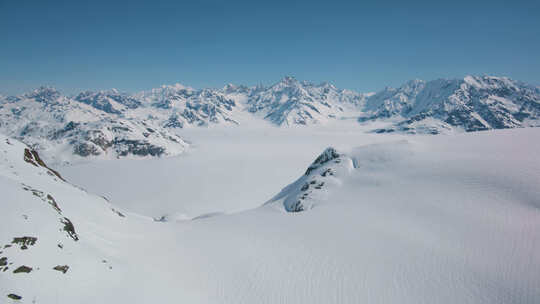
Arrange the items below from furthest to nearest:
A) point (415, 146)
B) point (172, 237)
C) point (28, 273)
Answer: point (415, 146) < point (172, 237) < point (28, 273)

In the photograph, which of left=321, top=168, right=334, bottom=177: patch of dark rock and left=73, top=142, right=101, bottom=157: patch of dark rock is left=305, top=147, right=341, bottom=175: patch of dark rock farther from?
left=73, top=142, right=101, bottom=157: patch of dark rock

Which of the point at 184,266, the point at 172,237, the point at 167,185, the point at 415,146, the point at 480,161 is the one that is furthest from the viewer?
the point at 167,185

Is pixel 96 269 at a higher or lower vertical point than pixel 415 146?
lower

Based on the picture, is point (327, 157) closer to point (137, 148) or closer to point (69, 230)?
point (69, 230)

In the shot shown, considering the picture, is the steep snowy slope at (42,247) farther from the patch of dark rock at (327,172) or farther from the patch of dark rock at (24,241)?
the patch of dark rock at (327,172)

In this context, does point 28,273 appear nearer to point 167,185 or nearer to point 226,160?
point 167,185

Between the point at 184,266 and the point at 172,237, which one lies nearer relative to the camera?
the point at 184,266

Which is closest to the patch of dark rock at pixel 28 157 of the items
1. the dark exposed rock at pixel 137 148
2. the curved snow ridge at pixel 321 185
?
the curved snow ridge at pixel 321 185

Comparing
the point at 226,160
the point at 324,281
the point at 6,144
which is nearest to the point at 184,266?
the point at 324,281
